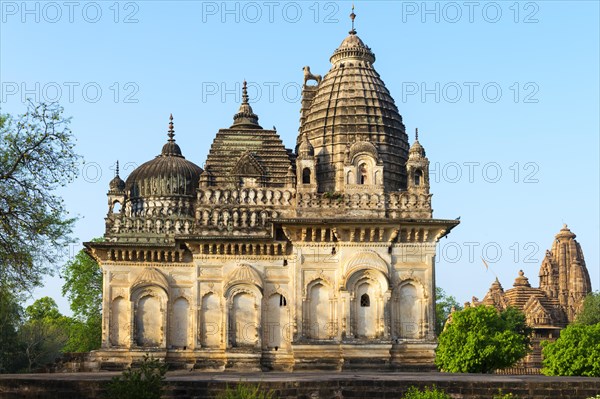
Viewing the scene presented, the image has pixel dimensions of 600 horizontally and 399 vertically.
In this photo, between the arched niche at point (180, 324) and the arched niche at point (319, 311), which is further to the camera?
the arched niche at point (180, 324)

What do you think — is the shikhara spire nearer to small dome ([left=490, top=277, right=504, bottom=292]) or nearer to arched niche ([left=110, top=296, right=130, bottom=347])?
arched niche ([left=110, top=296, right=130, bottom=347])

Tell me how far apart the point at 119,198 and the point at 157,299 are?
20.1 feet

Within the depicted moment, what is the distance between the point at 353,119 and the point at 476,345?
15.4m

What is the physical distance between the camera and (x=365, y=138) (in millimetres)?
35719

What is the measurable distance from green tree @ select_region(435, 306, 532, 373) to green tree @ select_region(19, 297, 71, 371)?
72.3 ft

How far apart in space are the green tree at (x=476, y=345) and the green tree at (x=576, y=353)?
1787 mm

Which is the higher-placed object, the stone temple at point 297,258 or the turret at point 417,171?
the turret at point 417,171

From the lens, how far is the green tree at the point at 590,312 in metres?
66.9

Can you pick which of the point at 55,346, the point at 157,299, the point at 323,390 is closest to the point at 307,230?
the point at 157,299

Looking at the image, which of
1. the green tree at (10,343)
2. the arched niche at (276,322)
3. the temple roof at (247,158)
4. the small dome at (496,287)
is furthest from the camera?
the small dome at (496,287)

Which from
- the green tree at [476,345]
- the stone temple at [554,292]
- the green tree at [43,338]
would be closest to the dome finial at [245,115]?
the green tree at [476,345]

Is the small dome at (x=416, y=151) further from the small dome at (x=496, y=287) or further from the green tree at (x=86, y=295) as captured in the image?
the small dome at (x=496, y=287)

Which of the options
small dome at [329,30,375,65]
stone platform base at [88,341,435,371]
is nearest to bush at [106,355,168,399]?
stone platform base at [88,341,435,371]

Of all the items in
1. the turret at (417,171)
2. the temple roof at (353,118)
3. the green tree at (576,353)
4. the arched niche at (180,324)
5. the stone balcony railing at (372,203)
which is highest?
the temple roof at (353,118)
